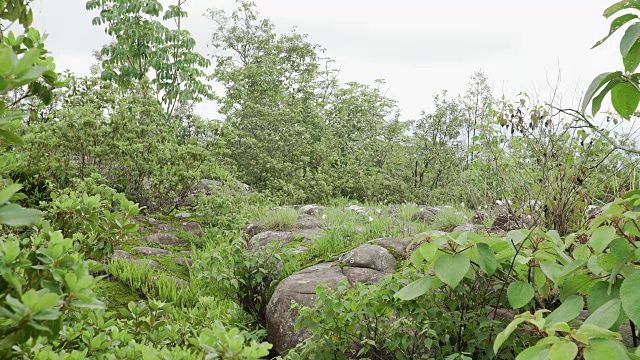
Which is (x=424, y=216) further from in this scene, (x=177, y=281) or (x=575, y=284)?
(x=575, y=284)

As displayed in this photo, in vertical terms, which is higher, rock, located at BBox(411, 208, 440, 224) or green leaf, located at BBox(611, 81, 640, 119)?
green leaf, located at BBox(611, 81, 640, 119)

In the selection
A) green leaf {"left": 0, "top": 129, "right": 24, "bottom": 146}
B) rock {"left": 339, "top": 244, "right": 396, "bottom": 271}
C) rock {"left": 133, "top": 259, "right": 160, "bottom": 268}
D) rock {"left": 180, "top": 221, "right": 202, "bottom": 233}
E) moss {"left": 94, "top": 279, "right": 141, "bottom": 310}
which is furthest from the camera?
rock {"left": 180, "top": 221, "right": 202, "bottom": 233}

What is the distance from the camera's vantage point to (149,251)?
589 centimetres

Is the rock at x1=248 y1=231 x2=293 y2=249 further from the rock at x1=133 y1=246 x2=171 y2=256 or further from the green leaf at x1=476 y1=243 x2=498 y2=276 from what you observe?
the green leaf at x1=476 y1=243 x2=498 y2=276

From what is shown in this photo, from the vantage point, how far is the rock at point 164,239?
6.48 metres

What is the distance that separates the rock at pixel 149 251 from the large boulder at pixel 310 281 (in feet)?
8.44

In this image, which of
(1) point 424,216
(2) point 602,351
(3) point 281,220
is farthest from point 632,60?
(1) point 424,216

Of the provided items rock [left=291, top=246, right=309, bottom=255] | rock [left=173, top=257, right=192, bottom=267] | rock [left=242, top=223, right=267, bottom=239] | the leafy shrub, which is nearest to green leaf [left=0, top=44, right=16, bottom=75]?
the leafy shrub

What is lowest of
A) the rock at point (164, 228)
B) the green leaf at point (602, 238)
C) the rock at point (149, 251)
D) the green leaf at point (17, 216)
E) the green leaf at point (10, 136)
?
the rock at point (149, 251)

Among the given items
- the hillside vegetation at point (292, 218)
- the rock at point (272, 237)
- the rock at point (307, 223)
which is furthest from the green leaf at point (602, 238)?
the rock at point (307, 223)

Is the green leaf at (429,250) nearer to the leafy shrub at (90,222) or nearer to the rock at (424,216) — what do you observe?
the leafy shrub at (90,222)

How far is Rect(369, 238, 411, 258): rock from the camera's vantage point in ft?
13.4

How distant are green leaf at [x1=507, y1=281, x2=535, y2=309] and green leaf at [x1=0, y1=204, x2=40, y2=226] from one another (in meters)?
1.48

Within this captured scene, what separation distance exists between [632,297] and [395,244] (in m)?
3.02
